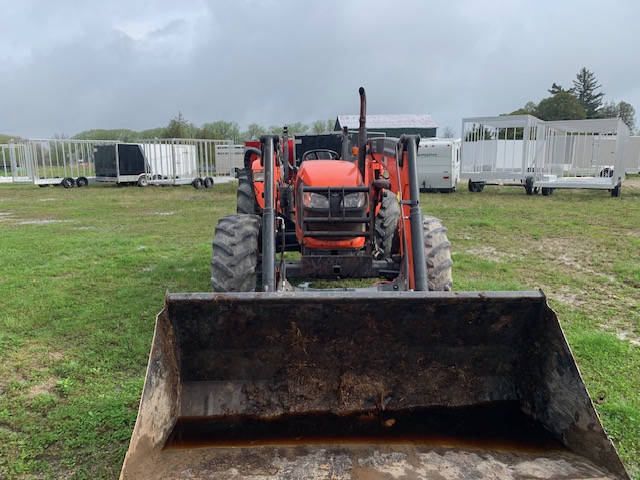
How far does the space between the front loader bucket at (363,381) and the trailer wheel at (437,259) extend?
124 cm

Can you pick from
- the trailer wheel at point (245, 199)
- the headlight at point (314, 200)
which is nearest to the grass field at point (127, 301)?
the trailer wheel at point (245, 199)

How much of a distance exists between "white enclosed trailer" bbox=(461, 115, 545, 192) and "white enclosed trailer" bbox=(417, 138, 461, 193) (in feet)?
1.95

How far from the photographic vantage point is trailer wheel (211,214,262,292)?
4301 millimetres

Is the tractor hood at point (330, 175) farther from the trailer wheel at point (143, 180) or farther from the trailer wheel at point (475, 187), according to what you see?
the trailer wheel at point (143, 180)

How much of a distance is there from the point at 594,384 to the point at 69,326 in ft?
14.7

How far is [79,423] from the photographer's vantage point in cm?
320

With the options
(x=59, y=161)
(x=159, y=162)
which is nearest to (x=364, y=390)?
(x=159, y=162)

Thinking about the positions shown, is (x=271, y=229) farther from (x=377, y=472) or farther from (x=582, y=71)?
(x=582, y=71)

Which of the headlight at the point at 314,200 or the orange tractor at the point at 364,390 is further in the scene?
the headlight at the point at 314,200

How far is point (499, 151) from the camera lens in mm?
23125

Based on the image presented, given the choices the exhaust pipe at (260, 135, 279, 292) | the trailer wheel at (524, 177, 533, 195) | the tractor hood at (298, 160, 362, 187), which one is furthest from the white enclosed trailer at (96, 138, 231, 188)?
the exhaust pipe at (260, 135, 279, 292)

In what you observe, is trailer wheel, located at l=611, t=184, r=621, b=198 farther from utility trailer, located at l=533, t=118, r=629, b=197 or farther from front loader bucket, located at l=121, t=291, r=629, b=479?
front loader bucket, located at l=121, t=291, r=629, b=479

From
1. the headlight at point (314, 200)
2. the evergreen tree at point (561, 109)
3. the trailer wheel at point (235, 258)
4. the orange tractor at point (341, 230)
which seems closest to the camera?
the orange tractor at point (341, 230)

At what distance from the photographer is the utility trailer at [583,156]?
62.7 feet
